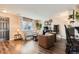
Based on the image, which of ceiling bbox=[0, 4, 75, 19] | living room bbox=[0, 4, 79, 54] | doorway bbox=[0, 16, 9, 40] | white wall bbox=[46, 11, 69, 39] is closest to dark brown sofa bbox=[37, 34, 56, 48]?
living room bbox=[0, 4, 79, 54]

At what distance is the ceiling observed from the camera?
9.15ft

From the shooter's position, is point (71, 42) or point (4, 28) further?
point (4, 28)

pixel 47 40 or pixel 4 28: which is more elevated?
pixel 4 28

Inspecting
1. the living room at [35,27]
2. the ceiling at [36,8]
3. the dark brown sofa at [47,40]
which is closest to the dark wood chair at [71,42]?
the living room at [35,27]

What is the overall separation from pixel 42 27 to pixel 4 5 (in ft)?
3.21

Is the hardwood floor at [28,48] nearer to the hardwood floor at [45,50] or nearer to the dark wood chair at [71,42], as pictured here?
the hardwood floor at [45,50]

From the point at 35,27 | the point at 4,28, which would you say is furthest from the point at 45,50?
the point at 4,28

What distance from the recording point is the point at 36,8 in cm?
282

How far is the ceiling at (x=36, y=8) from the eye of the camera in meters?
2.79

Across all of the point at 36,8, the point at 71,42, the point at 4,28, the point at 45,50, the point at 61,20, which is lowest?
the point at 45,50

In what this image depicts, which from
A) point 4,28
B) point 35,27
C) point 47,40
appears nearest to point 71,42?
point 47,40

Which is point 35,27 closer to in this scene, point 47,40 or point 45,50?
point 47,40

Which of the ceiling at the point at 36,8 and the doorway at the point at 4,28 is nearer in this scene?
the ceiling at the point at 36,8
